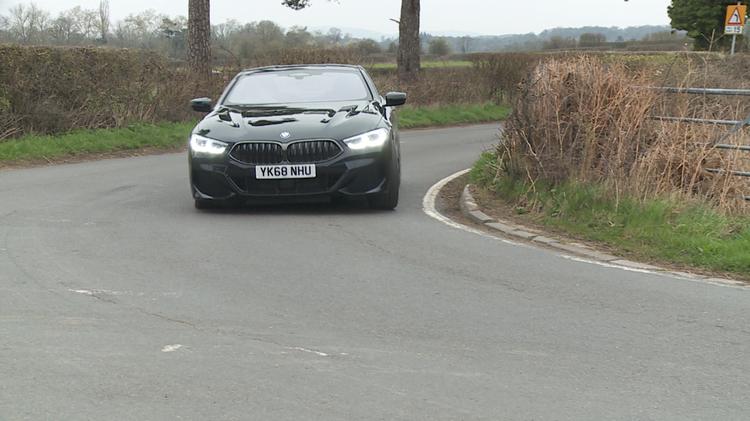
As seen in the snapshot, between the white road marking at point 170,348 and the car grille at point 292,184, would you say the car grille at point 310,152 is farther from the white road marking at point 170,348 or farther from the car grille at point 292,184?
the white road marking at point 170,348

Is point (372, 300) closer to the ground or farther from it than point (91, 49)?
closer to the ground

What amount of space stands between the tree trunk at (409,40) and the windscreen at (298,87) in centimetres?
1804

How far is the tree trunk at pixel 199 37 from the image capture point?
71.5 ft

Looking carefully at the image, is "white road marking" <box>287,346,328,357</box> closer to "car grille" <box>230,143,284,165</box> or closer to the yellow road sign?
"car grille" <box>230,143,284,165</box>

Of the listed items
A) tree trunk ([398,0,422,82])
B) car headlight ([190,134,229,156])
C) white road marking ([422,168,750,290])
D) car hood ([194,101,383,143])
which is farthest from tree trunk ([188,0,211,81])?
car headlight ([190,134,229,156])

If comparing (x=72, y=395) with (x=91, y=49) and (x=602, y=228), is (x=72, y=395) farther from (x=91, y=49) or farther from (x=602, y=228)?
(x=91, y=49)

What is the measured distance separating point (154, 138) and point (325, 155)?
9.98m

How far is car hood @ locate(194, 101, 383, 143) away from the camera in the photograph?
343 inches

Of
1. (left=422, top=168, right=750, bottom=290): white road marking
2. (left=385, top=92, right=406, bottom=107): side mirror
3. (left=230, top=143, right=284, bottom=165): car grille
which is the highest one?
(left=385, top=92, right=406, bottom=107): side mirror

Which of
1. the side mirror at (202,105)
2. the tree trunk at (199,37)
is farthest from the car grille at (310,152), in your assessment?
the tree trunk at (199,37)

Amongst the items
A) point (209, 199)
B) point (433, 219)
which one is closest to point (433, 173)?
point (433, 219)

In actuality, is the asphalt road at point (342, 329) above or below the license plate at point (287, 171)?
below

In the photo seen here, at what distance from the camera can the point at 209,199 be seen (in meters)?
9.01

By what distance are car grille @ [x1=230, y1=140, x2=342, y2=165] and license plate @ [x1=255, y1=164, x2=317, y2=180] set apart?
48 mm
